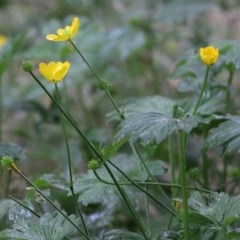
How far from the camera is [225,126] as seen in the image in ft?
3.54

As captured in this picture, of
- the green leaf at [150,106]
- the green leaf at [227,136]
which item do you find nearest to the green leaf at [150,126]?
the green leaf at [227,136]

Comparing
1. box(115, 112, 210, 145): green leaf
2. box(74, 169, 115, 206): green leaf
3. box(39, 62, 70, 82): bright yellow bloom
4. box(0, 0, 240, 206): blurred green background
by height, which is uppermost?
box(39, 62, 70, 82): bright yellow bloom

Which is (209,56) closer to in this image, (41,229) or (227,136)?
(227,136)

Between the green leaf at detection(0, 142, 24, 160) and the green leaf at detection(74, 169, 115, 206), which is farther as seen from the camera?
the green leaf at detection(0, 142, 24, 160)

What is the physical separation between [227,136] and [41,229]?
0.33 metres

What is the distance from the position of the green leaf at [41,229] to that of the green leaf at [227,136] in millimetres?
256

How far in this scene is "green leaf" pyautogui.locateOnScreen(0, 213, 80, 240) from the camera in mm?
962

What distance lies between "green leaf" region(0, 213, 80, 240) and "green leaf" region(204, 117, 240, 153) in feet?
0.84

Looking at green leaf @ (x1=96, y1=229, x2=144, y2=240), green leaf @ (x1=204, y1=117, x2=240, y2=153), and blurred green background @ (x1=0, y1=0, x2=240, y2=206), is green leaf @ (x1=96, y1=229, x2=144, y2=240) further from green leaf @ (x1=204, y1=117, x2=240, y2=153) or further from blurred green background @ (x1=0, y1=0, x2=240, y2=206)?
blurred green background @ (x1=0, y1=0, x2=240, y2=206)

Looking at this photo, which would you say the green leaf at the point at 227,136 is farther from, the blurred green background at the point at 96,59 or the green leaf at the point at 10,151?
the blurred green background at the point at 96,59

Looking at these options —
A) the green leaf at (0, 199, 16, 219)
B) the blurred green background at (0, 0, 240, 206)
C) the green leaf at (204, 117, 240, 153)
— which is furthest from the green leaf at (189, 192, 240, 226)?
the blurred green background at (0, 0, 240, 206)

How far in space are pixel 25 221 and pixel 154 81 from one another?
4.23 ft

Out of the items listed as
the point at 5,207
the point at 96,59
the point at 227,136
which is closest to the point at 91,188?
the point at 5,207

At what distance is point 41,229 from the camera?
0.98 metres
